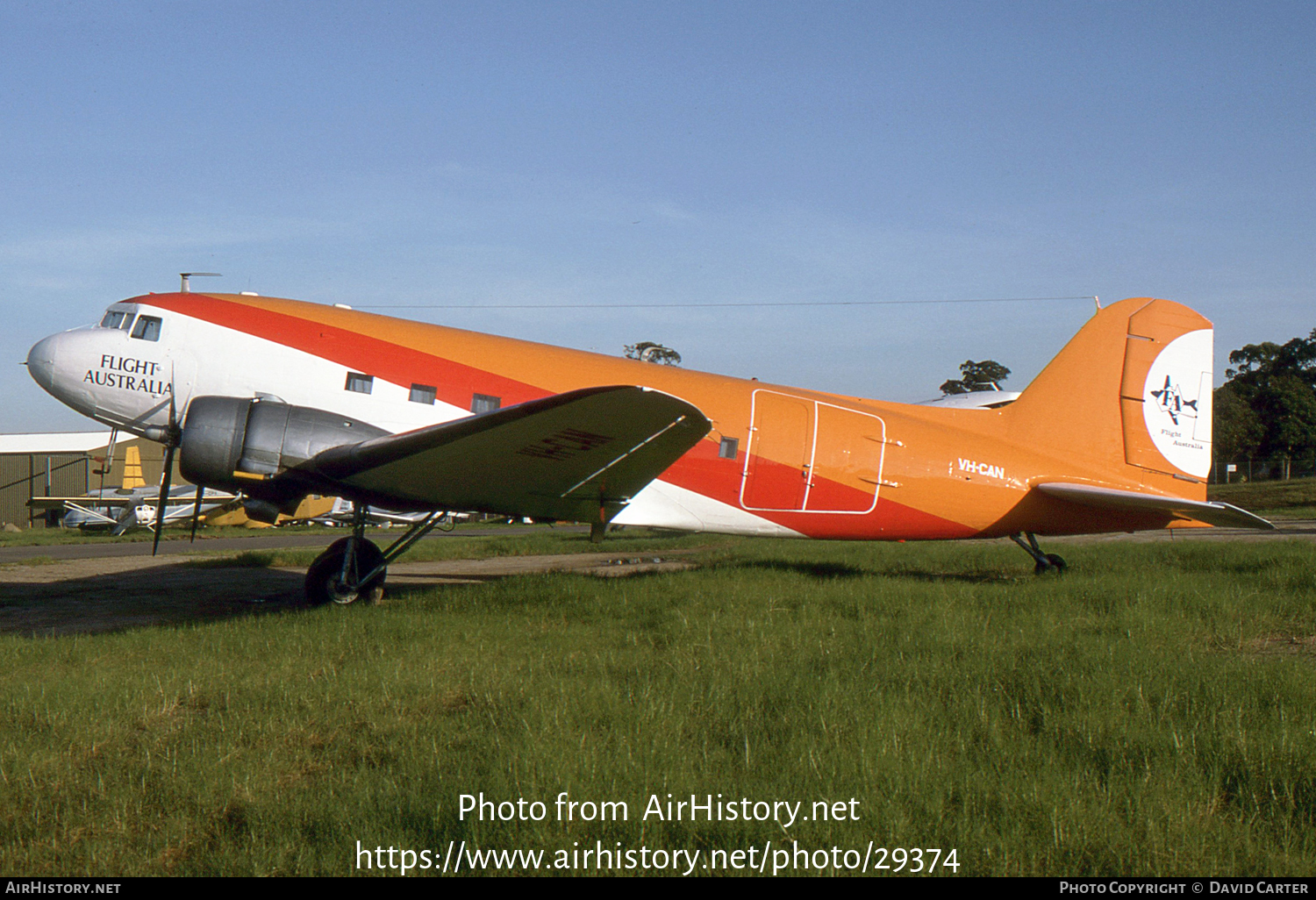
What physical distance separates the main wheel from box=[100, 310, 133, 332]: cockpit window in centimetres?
336

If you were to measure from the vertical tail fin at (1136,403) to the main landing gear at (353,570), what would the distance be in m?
8.10

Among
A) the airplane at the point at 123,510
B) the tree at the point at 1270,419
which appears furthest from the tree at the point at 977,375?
the airplane at the point at 123,510

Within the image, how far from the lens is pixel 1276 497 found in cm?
3634

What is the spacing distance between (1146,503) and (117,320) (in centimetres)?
1231

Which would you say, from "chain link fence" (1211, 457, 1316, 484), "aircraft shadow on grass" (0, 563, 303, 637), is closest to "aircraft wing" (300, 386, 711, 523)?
"aircraft shadow on grass" (0, 563, 303, 637)

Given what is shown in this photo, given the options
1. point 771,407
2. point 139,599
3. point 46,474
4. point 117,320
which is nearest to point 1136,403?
point 771,407

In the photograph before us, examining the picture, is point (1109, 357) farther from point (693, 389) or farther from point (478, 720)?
point (478, 720)

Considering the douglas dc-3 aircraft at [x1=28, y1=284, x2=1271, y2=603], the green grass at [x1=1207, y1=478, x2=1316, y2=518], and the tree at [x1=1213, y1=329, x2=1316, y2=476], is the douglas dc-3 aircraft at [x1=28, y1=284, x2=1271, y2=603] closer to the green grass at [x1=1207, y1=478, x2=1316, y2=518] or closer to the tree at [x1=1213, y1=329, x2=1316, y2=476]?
the green grass at [x1=1207, y1=478, x2=1316, y2=518]

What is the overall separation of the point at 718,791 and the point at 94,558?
18456 mm

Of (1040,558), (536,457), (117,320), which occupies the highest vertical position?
(117,320)

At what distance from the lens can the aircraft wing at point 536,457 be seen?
6.98 m

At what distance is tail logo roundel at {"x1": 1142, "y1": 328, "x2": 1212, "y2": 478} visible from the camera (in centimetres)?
1103

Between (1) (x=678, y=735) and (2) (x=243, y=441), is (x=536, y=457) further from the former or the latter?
(1) (x=678, y=735)

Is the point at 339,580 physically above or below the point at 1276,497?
below
